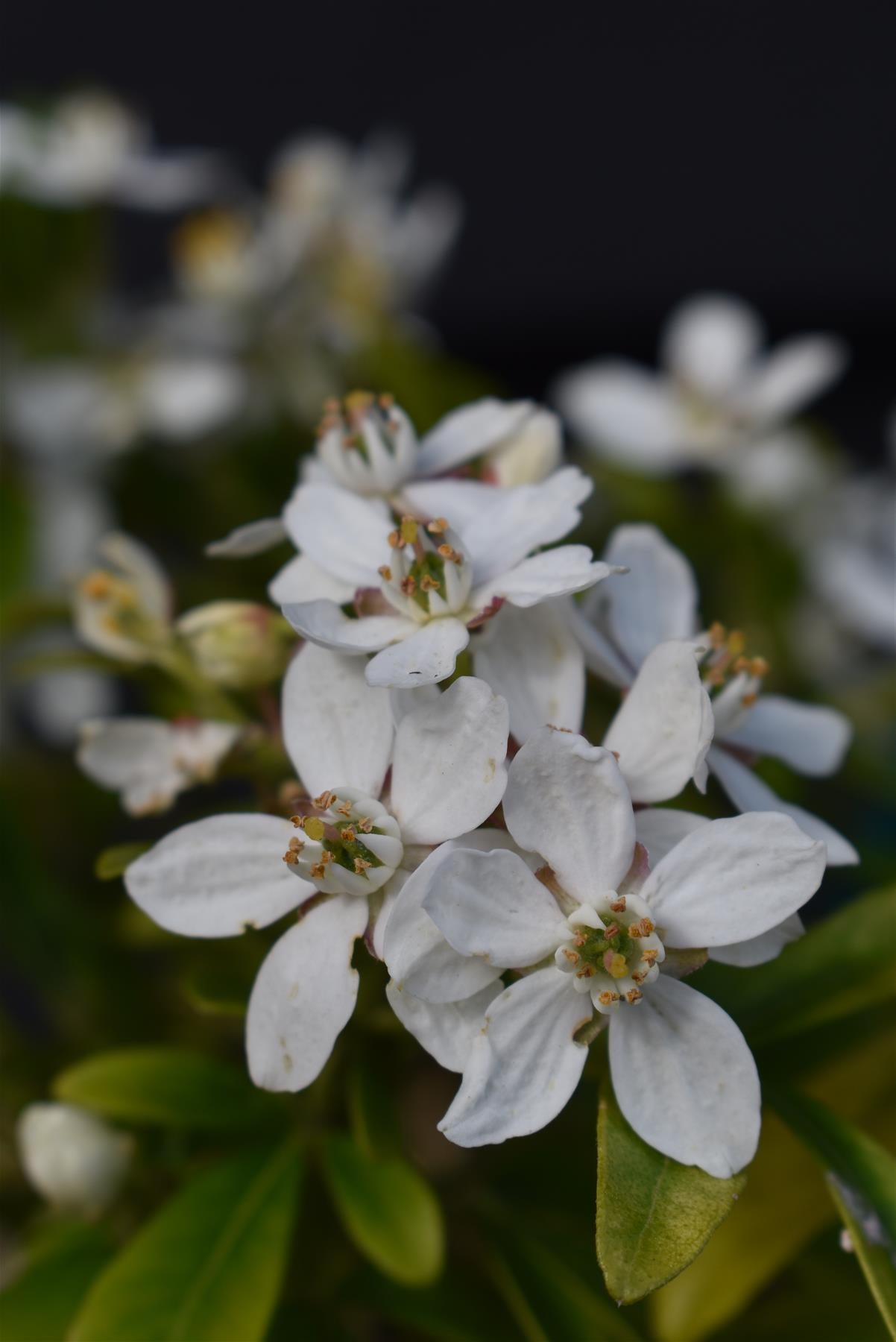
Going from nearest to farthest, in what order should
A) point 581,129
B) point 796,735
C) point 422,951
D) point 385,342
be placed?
point 422,951 → point 796,735 → point 385,342 → point 581,129

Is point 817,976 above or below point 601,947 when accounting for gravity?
below

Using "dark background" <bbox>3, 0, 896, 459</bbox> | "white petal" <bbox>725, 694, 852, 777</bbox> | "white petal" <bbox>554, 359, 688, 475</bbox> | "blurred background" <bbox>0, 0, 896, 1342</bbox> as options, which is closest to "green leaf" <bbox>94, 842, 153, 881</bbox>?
"blurred background" <bbox>0, 0, 896, 1342</bbox>

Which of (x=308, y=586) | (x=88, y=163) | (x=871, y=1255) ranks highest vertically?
(x=88, y=163)

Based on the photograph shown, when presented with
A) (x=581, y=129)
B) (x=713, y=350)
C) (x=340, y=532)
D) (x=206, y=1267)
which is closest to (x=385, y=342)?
(x=713, y=350)

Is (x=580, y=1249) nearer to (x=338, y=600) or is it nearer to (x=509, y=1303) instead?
(x=509, y=1303)

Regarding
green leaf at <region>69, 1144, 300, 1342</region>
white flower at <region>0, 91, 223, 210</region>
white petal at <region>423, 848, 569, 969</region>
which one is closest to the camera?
white petal at <region>423, 848, 569, 969</region>

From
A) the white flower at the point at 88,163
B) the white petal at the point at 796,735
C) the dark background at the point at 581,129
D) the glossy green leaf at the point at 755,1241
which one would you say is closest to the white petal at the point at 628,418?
the white flower at the point at 88,163

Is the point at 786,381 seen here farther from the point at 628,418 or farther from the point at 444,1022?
the point at 444,1022

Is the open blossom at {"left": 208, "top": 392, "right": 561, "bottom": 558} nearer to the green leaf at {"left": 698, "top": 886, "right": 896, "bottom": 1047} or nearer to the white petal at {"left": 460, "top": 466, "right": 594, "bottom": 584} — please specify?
the white petal at {"left": 460, "top": 466, "right": 594, "bottom": 584}

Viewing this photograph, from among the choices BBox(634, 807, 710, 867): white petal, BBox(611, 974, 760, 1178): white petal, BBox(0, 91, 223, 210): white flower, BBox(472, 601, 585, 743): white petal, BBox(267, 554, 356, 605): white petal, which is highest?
BBox(0, 91, 223, 210): white flower
